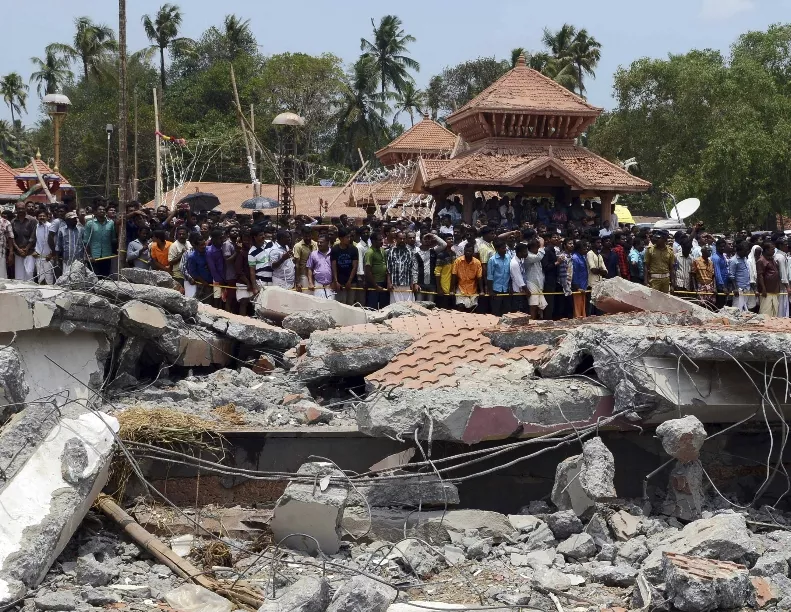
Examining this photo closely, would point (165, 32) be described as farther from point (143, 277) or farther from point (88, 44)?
point (143, 277)

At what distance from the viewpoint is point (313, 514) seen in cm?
658

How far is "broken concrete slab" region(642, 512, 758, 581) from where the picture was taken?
6117 mm

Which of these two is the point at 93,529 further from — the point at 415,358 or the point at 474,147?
the point at 474,147

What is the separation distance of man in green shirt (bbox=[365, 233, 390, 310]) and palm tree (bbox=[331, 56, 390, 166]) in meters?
35.7

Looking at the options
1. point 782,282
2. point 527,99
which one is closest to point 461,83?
point 527,99

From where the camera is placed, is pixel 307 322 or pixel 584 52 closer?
pixel 307 322

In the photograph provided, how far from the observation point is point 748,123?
34.2 m

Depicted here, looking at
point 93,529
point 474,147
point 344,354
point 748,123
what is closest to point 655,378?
point 344,354

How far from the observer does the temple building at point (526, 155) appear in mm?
→ 24641

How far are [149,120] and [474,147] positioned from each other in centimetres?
1779

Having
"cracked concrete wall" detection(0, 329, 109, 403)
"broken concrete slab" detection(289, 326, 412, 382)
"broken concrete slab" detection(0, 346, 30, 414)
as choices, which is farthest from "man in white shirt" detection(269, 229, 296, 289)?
"broken concrete slab" detection(0, 346, 30, 414)

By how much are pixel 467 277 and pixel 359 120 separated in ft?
119

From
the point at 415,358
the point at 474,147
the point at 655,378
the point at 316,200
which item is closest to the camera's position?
the point at 655,378

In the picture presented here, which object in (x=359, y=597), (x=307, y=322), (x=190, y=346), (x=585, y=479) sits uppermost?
(x=307, y=322)
